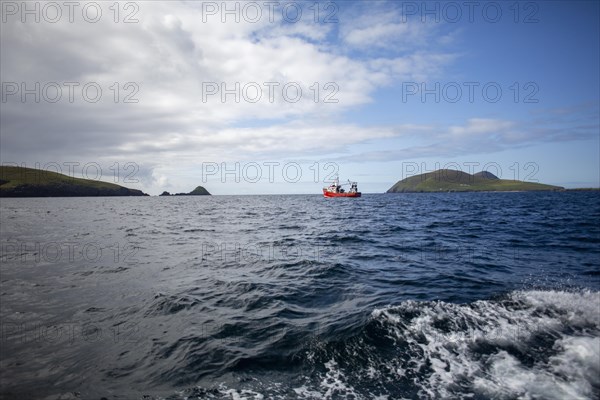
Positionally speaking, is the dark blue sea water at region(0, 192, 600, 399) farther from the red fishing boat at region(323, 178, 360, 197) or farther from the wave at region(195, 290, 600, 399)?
the red fishing boat at region(323, 178, 360, 197)

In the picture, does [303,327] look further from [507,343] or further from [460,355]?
[507,343]

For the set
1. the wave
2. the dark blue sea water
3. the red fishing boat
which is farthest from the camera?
the red fishing boat

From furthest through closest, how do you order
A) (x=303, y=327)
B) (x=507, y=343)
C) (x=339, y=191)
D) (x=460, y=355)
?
(x=339, y=191) < (x=303, y=327) < (x=507, y=343) < (x=460, y=355)

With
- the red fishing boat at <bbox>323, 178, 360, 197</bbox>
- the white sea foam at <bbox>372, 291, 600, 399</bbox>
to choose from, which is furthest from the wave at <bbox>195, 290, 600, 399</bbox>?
the red fishing boat at <bbox>323, 178, 360, 197</bbox>

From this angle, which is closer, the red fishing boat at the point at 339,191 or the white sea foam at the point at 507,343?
the white sea foam at the point at 507,343

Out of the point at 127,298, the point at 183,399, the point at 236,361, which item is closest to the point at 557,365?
the point at 236,361

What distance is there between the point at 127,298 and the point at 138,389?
20.6 ft

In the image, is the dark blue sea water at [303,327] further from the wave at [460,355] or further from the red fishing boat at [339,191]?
the red fishing boat at [339,191]

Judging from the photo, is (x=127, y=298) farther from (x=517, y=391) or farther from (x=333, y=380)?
(x=517, y=391)

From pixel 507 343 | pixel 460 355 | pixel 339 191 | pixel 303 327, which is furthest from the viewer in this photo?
pixel 339 191

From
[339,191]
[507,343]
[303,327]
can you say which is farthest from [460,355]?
[339,191]

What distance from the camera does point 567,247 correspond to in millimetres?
19578

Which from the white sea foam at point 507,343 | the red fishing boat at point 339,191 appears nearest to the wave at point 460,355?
the white sea foam at point 507,343

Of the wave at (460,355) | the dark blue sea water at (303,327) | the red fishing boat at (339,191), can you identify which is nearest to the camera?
the wave at (460,355)
